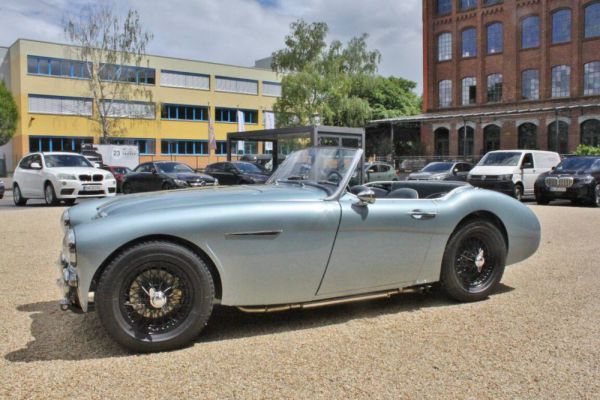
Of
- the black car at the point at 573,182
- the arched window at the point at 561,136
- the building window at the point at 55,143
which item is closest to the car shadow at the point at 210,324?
the black car at the point at 573,182

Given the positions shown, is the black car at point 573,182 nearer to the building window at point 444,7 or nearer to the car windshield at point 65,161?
the car windshield at point 65,161

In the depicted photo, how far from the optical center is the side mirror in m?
4.36

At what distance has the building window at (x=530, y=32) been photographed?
4188 cm

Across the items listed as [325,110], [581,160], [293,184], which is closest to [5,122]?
[325,110]

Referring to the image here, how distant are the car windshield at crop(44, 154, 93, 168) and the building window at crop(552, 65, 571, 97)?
3545 centimetres

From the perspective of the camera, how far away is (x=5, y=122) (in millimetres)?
46969

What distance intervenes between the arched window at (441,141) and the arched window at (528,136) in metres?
6.18

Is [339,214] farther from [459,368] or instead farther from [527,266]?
[527,266]

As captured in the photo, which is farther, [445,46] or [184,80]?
[184,80]

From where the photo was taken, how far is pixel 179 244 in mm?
3828

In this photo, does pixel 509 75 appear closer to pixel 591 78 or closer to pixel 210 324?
pixel 591 78

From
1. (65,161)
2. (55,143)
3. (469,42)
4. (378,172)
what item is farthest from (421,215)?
(55,143)

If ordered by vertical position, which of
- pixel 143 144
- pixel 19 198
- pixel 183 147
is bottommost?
pixel 19 198

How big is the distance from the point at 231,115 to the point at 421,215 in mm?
60832
